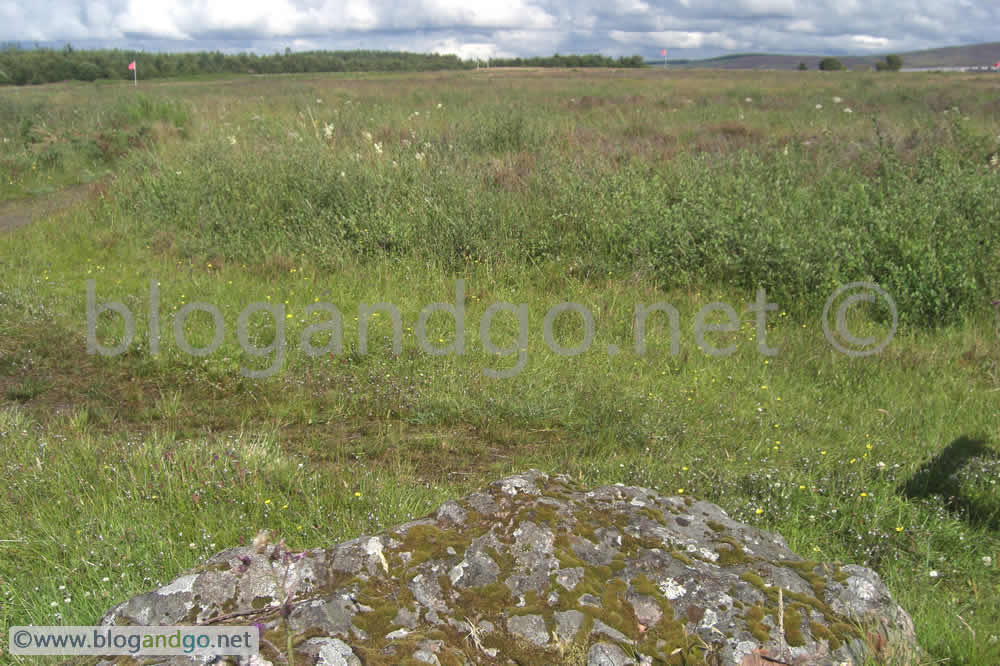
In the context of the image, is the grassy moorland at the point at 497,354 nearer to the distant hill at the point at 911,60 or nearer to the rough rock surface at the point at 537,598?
the rough rock surface at the point at 537,598

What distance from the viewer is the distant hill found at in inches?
2901

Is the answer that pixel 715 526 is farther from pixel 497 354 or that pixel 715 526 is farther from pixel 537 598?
pixel 497 354

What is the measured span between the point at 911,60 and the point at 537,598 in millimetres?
115114

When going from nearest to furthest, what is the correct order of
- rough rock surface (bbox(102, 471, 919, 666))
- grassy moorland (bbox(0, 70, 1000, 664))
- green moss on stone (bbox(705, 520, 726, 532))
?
rough rock surface (bbox(102, 471, 919, 666)) < green moss on stone (bbox(705, 520, 726, 532)) < grassy moorland (bbox(0, 70, 1000, 664))

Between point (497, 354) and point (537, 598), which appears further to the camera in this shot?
point (497, 354)

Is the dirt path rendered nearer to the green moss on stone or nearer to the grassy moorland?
the grassy moorland

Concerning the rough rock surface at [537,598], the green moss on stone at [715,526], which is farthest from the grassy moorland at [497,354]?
the green moss on stone at [715,526]

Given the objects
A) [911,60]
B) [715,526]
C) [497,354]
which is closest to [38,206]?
[497,354]

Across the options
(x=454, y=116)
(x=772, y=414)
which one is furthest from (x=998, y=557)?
(x=454, y=116)

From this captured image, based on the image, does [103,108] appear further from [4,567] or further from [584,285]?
[4,567]

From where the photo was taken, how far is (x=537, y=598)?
1.88 meters

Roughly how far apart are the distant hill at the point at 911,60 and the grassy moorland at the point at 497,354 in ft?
205

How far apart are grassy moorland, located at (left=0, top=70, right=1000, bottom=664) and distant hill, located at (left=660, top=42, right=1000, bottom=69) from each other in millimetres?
62599

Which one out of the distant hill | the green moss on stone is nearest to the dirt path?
the green moss on stone
